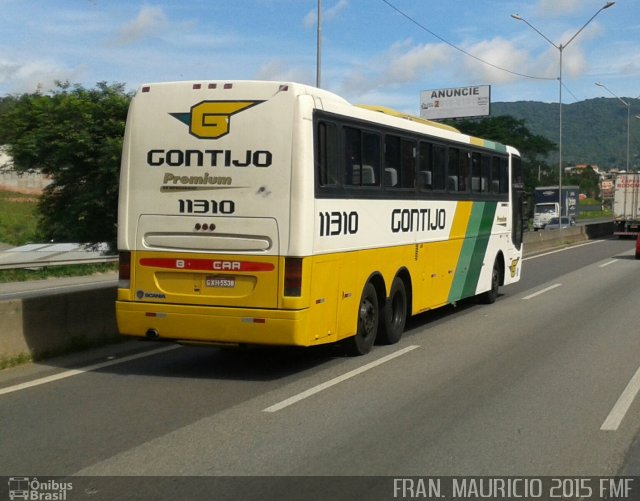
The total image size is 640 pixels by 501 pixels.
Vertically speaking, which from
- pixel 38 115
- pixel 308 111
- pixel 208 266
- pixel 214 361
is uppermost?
pixel 38 115

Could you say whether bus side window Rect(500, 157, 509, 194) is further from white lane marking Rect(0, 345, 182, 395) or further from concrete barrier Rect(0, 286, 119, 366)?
concrete barrier Rect(0, 286, 119, 366)

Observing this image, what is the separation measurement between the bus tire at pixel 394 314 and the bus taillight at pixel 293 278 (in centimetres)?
261

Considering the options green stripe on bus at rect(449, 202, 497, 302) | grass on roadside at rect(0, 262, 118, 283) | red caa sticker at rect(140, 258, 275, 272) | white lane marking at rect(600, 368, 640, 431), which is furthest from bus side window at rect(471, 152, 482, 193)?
grass on roadside at rect(0, 262, 118, 283)

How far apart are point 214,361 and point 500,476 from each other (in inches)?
211

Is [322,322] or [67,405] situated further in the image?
[322,322]

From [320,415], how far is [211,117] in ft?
11.6

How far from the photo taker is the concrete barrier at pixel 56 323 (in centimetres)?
989

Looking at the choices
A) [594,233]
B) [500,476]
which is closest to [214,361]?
[500,476]

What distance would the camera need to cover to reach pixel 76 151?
28.2 meters

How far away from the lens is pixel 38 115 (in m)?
28.9

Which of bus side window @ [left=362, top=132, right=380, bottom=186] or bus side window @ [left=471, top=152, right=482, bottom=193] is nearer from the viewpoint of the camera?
bus side window @ [left=362, top=132, right=380, bottom=186]

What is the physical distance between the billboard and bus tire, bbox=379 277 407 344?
6089 centimetres

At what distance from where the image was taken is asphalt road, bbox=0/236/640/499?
19.9 feet

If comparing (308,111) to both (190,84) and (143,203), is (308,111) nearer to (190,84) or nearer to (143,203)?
(190,84)
